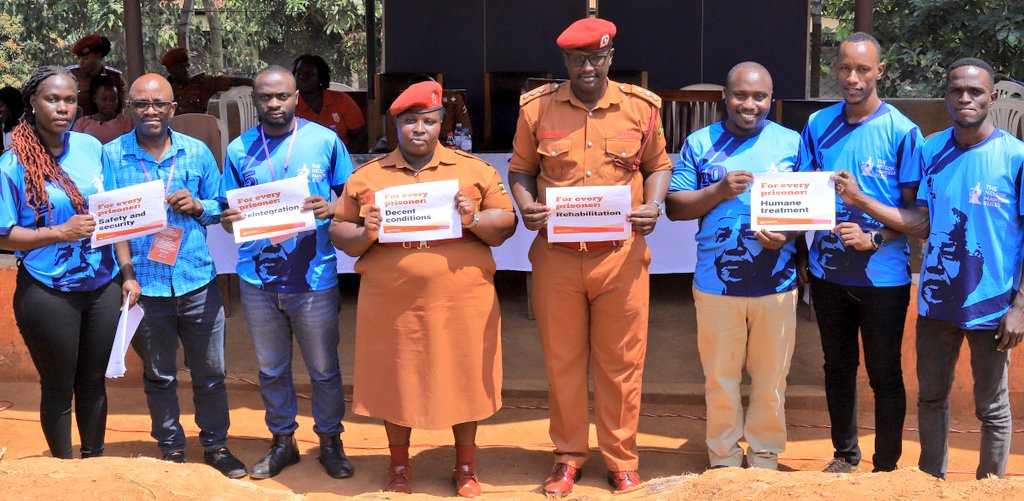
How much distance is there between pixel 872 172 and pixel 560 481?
204 cm

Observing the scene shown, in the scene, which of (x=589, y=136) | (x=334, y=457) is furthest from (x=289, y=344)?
(x=589, y=136)

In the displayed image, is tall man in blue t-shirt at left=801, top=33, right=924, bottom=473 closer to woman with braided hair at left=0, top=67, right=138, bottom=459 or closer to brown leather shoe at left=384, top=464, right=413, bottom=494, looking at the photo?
brown leather shoe at left=384, top=464, right=413, bottom=494

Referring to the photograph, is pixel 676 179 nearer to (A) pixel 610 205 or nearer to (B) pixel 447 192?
(A) pixel 610 205

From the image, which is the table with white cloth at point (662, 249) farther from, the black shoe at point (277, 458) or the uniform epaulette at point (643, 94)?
the uniform epaulette at point (643, 94)

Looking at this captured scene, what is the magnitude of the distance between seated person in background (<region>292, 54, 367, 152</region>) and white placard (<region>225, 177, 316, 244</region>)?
4263 mm

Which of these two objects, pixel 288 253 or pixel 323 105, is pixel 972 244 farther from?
pixel 323 105

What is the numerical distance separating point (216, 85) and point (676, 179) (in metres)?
7.24

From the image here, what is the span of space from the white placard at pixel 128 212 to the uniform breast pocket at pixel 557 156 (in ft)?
5.77

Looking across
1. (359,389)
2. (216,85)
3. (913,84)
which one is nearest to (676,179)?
(359,389)

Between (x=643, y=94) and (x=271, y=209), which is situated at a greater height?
(x=643, y=94)

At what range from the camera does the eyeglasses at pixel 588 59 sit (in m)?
4.64

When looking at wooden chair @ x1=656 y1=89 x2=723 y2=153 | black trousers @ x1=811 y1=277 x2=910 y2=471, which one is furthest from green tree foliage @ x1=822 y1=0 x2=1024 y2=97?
black trousers @ x1=811 y1=277 x2=910 y2=471

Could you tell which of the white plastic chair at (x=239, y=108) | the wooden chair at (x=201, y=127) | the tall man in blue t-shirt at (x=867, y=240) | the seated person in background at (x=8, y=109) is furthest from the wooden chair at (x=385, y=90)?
the tall man in blue t-shirt at (x=867, y=240)

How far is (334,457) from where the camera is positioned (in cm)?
537
